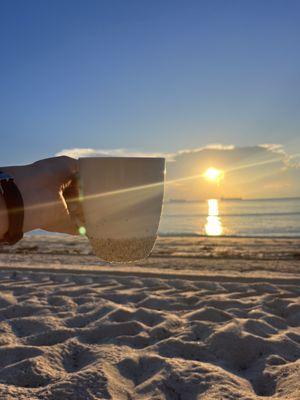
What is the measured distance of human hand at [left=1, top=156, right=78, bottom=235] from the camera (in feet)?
3.00

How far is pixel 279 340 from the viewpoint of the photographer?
2.76m

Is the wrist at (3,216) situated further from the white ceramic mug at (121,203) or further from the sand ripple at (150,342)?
the sand ripple at (150,342)

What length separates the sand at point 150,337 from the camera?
2.14 m

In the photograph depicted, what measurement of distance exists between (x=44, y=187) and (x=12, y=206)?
0.09m

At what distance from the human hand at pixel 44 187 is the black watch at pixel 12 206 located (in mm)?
14

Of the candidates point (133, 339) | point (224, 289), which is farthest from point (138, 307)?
point (224, 289)

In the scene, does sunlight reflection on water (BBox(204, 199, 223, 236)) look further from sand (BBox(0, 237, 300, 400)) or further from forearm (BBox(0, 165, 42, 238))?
forearm (BBox(0, 165, 42, 238))

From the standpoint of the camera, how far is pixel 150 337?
291cm

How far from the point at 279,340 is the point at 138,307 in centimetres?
135

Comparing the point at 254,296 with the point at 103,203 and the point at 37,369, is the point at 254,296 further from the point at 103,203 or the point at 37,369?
the point at 103,203

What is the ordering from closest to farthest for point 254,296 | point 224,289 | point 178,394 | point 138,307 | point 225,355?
point 178,394 → point 225,355 → point 138,307 → point 254,296 → point 224,289

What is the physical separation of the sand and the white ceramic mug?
1354mm

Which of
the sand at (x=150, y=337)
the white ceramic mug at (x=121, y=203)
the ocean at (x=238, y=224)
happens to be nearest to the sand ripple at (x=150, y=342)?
the sand at (x=150, y=337)

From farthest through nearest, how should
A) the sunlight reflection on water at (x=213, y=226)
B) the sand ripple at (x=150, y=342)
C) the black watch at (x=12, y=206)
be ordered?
the sunlight reflection on water at (x=213, y=226) → the sand ripple at (x=150, y=342) → the black watch at (x=12, y=206)
